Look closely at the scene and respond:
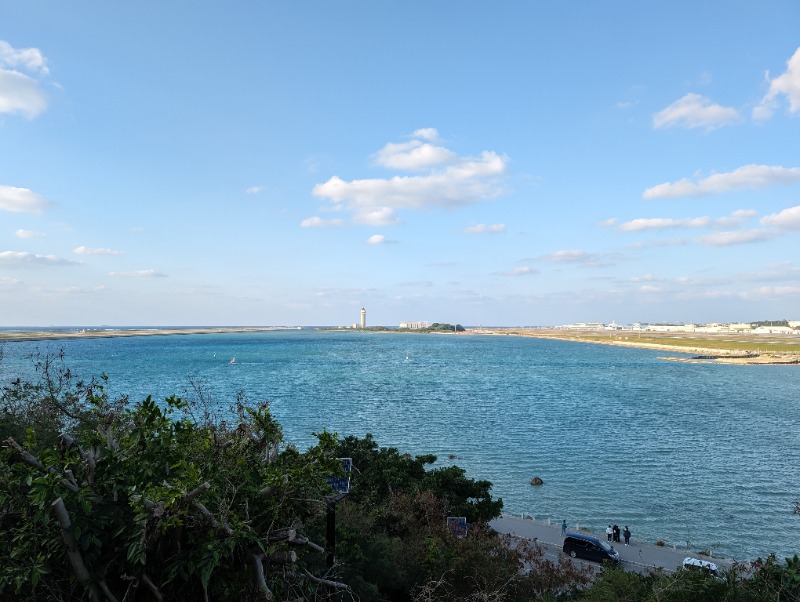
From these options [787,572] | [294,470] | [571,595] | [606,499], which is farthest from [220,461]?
[606,499]

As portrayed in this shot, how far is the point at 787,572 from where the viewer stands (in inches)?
428

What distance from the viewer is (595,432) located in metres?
51.1

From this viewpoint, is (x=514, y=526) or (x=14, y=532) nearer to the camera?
(x=14, y=532)

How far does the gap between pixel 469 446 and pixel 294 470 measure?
38.1 m

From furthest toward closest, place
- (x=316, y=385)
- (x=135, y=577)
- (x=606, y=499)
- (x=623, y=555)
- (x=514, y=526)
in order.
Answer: (x=316, y=385)
(x=606, y=499)
(x=514, y=526)
(x=623, y=555)
(x=135, y=577)

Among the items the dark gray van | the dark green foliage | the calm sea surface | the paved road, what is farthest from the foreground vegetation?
the paved road

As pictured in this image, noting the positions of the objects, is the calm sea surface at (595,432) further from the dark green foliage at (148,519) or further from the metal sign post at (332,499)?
the dark green foliage at (148,519)

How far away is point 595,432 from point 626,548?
2737 cm

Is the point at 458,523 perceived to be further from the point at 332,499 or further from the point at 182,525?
the point at 182,525

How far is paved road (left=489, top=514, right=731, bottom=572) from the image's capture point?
22.6 metres

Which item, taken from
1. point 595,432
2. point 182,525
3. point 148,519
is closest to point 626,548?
point 182,525

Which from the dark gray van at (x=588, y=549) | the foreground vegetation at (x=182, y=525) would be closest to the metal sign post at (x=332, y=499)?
the foreground vegetation at (x=182, y=525)

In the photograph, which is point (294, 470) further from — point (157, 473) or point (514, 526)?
point (514, 526)

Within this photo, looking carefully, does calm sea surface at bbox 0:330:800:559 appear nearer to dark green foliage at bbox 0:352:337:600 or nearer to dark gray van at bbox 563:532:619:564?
dark gray van at bbox 563:532:619:564
